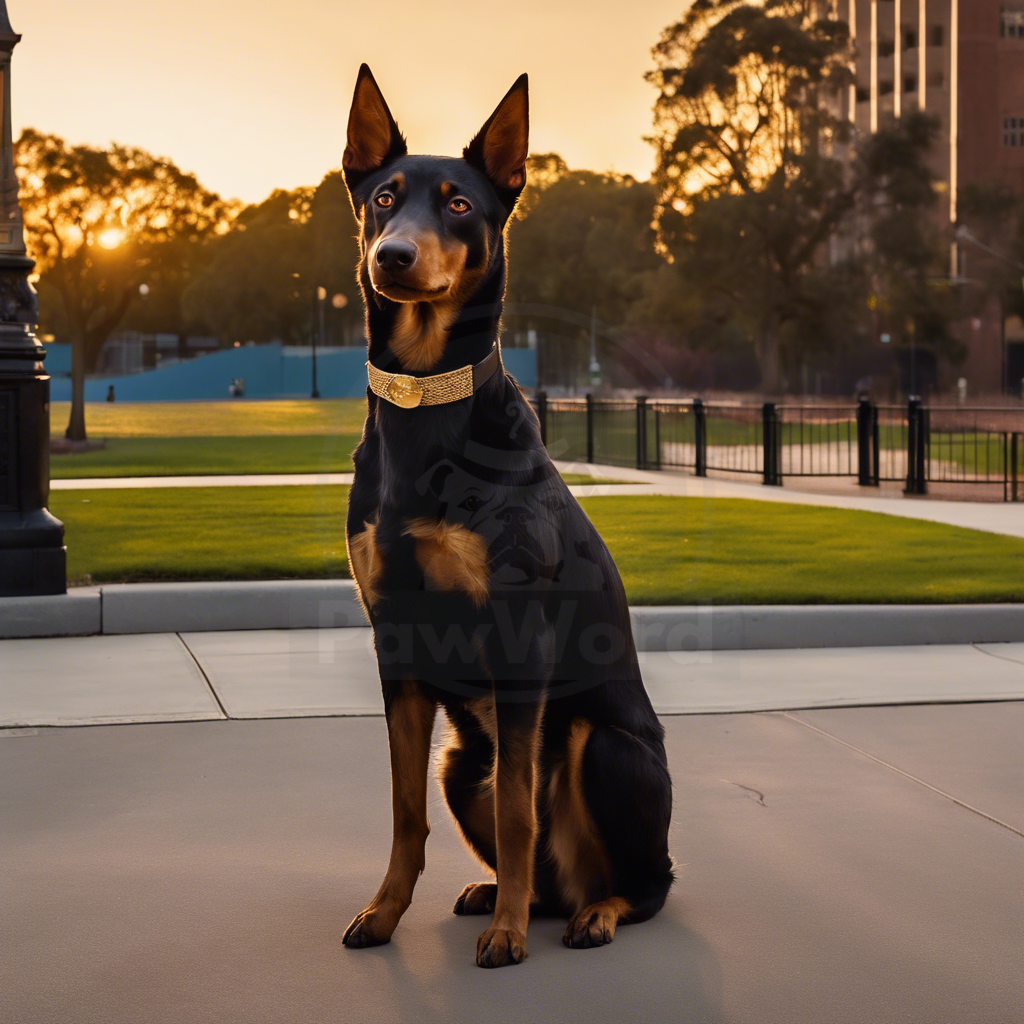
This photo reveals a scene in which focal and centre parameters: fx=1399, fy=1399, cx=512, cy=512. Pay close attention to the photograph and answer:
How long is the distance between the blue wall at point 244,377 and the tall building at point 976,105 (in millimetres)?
30477

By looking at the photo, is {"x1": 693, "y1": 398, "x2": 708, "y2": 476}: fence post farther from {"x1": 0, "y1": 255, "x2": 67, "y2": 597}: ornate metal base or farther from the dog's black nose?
the dog's black nose

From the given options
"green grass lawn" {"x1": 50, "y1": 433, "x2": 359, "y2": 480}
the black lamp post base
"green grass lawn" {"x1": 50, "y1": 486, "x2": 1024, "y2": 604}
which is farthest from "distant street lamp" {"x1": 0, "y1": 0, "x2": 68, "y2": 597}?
"green grass lawn" {"x1": 50, "y1": 433, "x2": 359, "y2": 480}

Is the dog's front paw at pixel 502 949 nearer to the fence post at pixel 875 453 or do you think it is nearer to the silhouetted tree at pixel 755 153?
the fence post at pixel 875 453

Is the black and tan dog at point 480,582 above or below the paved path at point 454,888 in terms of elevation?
above

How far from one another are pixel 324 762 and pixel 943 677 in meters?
3.33

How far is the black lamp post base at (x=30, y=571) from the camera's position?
27.3ft

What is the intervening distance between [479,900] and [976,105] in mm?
72794

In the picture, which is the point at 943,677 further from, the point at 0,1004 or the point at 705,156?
the point at 705,156

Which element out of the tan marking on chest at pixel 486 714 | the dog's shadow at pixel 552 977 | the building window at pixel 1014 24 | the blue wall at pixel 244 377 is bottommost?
the dog's shadow at pixel 552 977

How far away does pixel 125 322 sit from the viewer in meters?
101

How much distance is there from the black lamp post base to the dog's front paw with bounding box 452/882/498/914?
5.13m

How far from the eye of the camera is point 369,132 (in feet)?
11.7

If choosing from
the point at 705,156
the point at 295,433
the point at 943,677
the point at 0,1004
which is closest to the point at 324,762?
A: the point at 0,1004

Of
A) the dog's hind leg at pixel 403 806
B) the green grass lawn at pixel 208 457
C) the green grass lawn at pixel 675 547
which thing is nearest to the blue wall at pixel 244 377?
the green grass lawn at pixel 208 457
